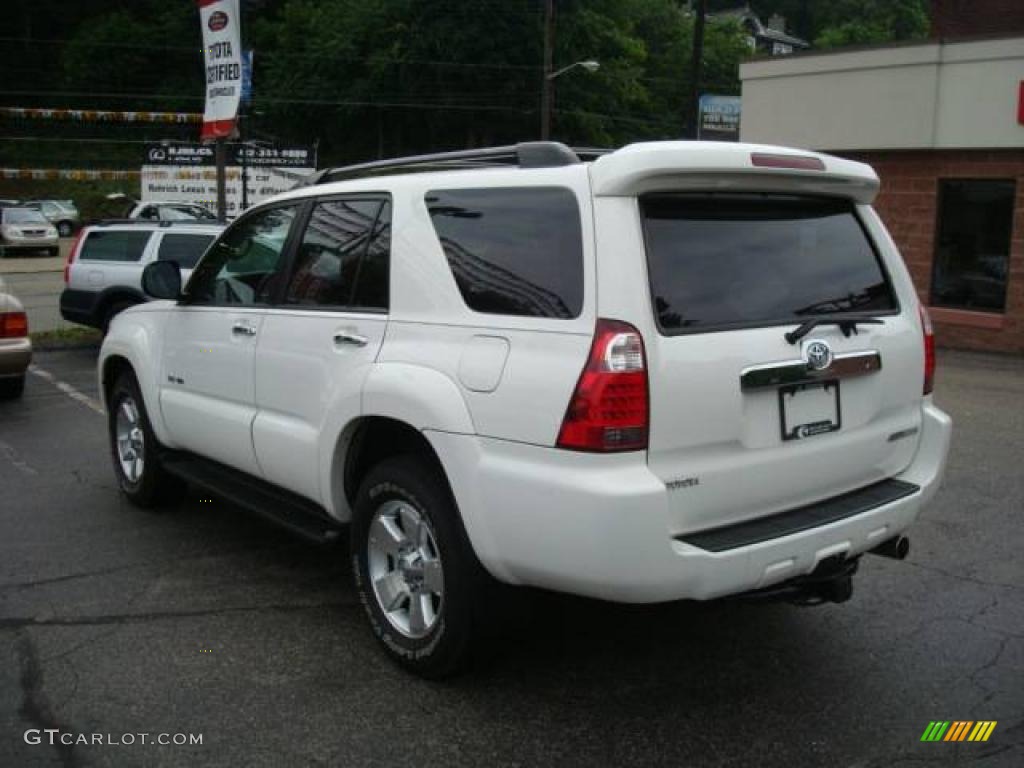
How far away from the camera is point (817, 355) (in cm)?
342

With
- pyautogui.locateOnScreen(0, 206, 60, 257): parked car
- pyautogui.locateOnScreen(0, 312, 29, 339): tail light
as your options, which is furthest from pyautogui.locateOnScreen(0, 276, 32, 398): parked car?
pyautogui.locateOnScreen(0, 206, 60, 257): parked car

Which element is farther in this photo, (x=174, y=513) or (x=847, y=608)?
(x=174, y=513)

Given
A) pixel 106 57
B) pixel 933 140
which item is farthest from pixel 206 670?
pixel 106 57

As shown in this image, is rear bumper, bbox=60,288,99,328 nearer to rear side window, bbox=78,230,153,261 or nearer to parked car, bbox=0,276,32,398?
rear side window, bbox=78,230,153,261

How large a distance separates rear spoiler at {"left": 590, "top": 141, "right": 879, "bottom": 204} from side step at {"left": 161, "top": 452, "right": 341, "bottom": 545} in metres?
1.91

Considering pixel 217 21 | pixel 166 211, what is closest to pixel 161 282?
pixel 217 21

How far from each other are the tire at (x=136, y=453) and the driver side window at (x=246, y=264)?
2.93 ft

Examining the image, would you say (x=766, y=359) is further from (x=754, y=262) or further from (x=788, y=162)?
(x=788, y=162)

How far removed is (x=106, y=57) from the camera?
71.1 metres

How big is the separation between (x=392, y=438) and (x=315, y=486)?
47cm

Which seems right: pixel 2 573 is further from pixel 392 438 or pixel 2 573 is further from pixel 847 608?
pixel 847 608

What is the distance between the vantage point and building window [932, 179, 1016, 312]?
1339 cm

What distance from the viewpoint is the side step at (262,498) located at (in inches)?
165

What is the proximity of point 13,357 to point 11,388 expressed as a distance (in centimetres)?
63
